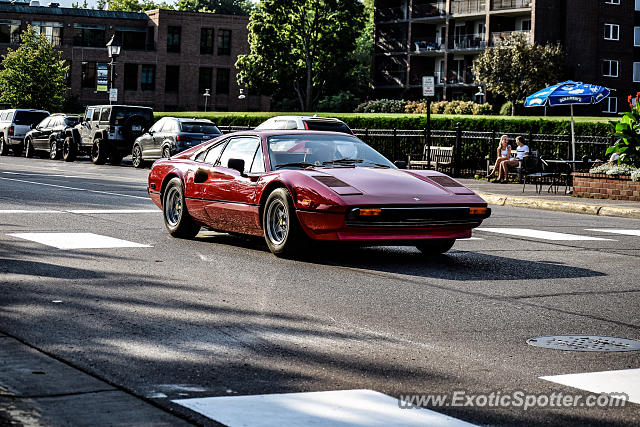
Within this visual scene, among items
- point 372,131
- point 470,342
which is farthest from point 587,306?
point 372,131

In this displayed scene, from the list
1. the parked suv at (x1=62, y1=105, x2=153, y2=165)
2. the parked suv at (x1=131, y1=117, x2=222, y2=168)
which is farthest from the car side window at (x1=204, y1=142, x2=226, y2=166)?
the parked suv at (x1=62, y1=105, x2=153, y2=165)

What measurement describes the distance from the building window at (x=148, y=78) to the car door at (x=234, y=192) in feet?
266

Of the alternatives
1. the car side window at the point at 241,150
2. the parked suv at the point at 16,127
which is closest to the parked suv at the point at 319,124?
the car side window at the point at 241,150

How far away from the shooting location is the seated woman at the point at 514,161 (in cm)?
2912

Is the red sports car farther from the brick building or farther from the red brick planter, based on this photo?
the brick building

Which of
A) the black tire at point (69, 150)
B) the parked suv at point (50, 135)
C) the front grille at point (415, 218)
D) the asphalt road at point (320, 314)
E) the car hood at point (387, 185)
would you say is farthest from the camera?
the parked suv at point (50, 135)

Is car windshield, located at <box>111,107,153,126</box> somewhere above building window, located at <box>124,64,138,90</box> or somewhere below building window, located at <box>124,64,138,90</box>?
below

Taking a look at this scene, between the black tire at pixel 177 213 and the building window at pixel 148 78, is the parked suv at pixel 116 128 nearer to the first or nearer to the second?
the black tire at pixel 177 213

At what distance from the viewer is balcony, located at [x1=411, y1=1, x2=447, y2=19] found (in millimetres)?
75562

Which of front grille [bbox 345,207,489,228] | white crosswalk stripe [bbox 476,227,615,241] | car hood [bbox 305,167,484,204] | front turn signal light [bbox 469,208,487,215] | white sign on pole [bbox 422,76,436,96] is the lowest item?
white crosswalk stripe [bbox 476,227,615,241]

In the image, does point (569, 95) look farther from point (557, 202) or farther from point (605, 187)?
point (557, 202)

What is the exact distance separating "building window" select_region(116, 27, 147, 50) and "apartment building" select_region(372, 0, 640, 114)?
22977 mm

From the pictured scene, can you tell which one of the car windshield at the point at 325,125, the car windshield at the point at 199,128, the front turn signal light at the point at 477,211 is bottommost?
the front turn signal light at the point at 477,211

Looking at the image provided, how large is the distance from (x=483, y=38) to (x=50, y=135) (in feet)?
129
